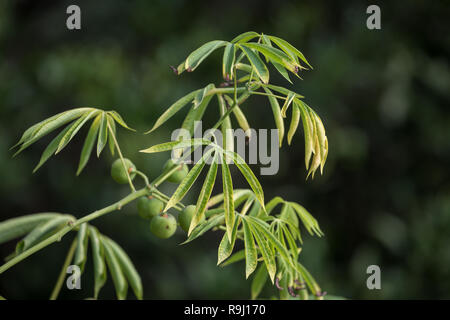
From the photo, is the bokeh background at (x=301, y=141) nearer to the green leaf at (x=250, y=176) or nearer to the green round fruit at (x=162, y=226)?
the green round fruit at (x=162, y=226)

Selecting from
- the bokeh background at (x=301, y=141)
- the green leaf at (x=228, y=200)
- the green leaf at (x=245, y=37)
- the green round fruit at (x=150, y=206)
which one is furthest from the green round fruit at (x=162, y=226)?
the bokeh background at (x=301, y=141)

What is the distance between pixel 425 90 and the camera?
8.31ft

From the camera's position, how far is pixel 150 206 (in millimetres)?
631

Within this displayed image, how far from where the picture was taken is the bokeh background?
2256 millimetres

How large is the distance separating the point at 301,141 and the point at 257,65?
2.00 m

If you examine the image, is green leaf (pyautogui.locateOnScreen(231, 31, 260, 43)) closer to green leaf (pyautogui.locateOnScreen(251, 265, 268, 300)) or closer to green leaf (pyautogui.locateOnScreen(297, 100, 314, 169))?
green leaf (pyautogui.locateOnScreen(297, 100, 314, 169))

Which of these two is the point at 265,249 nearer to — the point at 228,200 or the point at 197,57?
the point at 228,200

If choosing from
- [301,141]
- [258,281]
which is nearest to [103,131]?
[258,281]

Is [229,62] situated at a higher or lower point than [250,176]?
higher

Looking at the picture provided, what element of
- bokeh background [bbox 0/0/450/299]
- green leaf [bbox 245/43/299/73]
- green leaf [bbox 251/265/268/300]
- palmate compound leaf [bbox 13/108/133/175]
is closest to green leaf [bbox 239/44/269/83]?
green leaf [bbox 245/43/299/73]

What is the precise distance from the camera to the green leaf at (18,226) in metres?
0.71

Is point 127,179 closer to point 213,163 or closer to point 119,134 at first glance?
point 213,163

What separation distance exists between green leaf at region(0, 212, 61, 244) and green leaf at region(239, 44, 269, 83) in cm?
37
